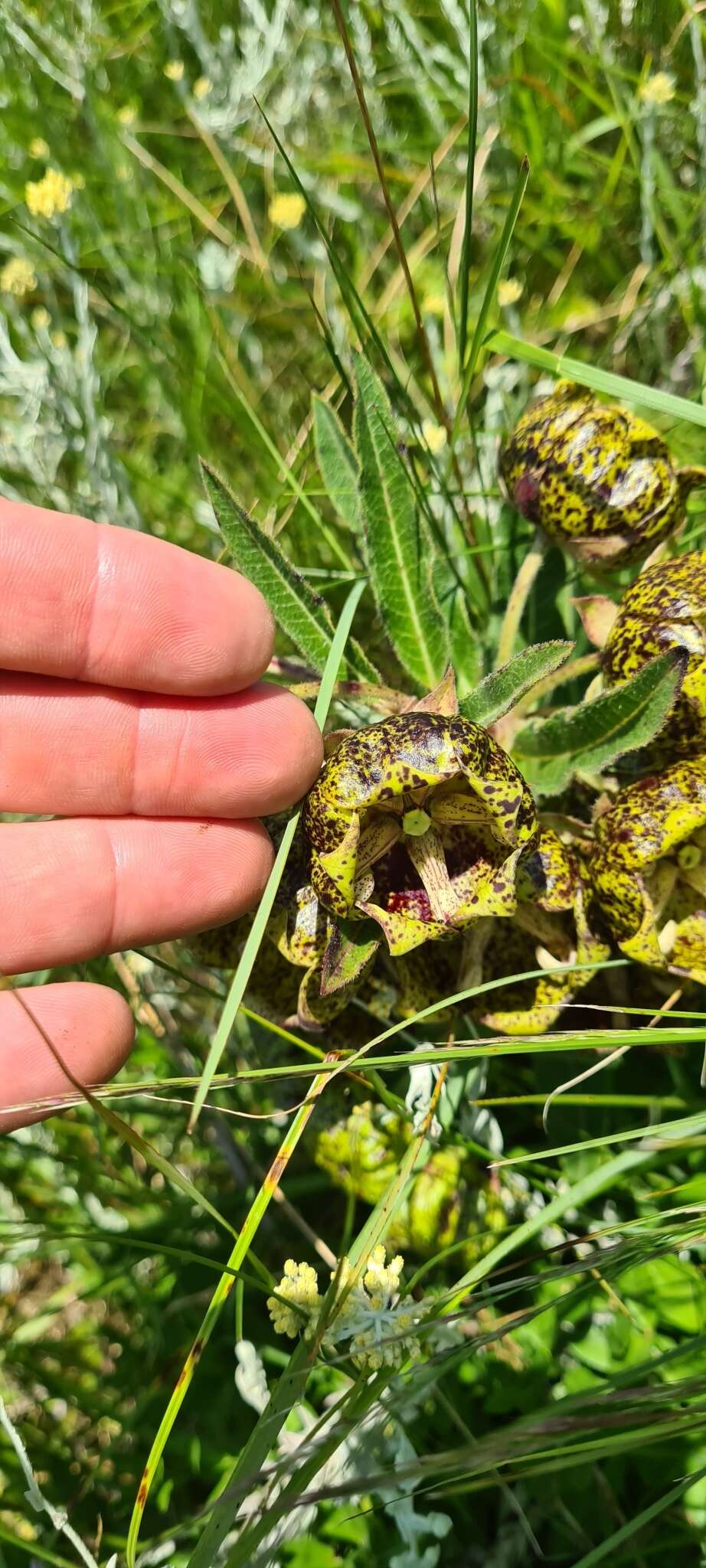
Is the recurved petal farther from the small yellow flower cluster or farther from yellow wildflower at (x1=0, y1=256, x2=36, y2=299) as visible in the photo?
yellow wildflower at (x1=0, y1=256, x2=36, y2=299)

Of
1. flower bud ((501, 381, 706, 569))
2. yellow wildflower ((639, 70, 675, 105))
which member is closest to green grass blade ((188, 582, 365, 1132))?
flower bud ((501, 381, 706, 569))

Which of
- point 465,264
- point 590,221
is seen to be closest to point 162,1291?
point 465,264

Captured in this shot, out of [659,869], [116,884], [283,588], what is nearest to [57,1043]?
[116,884]

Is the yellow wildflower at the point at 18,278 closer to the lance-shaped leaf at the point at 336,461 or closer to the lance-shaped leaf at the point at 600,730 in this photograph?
the lance-shaped leaf at the point at 336,461

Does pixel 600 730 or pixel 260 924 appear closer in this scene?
pixel 260 924

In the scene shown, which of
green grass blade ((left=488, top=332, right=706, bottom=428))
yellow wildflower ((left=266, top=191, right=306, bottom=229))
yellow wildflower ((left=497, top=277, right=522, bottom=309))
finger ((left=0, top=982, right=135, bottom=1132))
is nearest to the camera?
green grass blade ((left=488, top=332, right=706, bottom=428))

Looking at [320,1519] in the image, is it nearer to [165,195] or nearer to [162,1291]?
[162,1291]

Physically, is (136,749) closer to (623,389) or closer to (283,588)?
(283,588)
